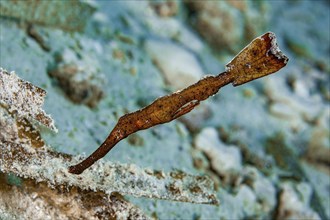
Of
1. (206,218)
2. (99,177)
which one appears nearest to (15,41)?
(99,177)

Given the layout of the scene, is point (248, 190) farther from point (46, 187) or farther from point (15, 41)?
point (15, 41)

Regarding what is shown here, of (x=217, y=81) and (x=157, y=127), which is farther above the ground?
(x=157, y=127)

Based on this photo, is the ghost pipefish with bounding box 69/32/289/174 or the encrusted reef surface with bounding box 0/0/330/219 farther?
the encrusted reef surface with bounding box 0/0/330/219

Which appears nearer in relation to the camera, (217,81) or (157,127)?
(217,81)
